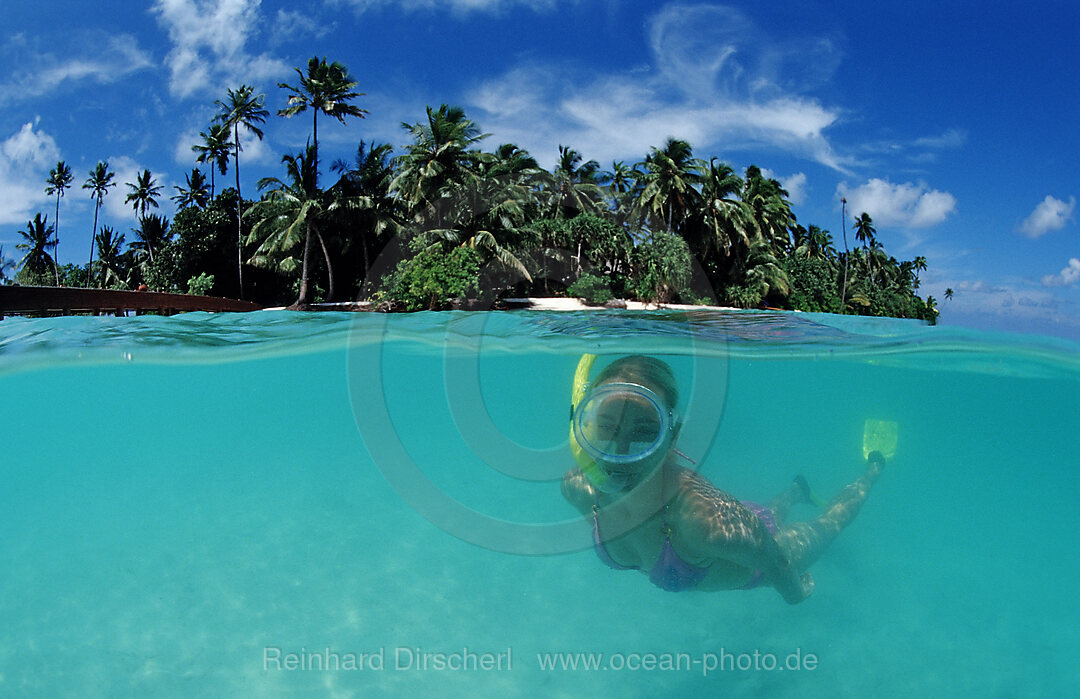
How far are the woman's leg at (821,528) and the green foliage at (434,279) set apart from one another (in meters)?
21.4

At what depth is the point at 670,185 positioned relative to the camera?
37.6 m

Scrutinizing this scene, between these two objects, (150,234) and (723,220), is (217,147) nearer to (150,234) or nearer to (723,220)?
(150,234)

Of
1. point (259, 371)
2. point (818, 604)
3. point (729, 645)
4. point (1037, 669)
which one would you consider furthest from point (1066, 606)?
point (259, 371)

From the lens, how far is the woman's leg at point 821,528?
4.87m

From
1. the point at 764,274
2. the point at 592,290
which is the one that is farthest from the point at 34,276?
the point at 764,274

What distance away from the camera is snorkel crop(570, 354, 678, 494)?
3.35 m

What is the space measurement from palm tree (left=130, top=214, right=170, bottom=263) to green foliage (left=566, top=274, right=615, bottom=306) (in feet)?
116

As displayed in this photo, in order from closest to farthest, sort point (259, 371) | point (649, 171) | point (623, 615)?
point (623, 615)
point (259, 371)
point (649, 171)

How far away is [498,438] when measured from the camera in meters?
14.6

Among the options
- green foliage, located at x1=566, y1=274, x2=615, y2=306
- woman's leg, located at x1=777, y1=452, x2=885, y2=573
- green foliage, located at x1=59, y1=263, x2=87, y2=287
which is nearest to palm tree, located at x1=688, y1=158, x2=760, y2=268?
green foliage, located at x1=566, y1=274, x2=615, y2=306

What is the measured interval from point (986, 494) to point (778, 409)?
20.9 feet

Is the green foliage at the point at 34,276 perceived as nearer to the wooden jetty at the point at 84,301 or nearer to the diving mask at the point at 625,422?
the wooden jetty at the point at 84,301

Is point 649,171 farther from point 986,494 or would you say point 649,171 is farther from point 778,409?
point 986,494

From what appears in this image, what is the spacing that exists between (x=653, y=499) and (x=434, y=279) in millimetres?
23483
